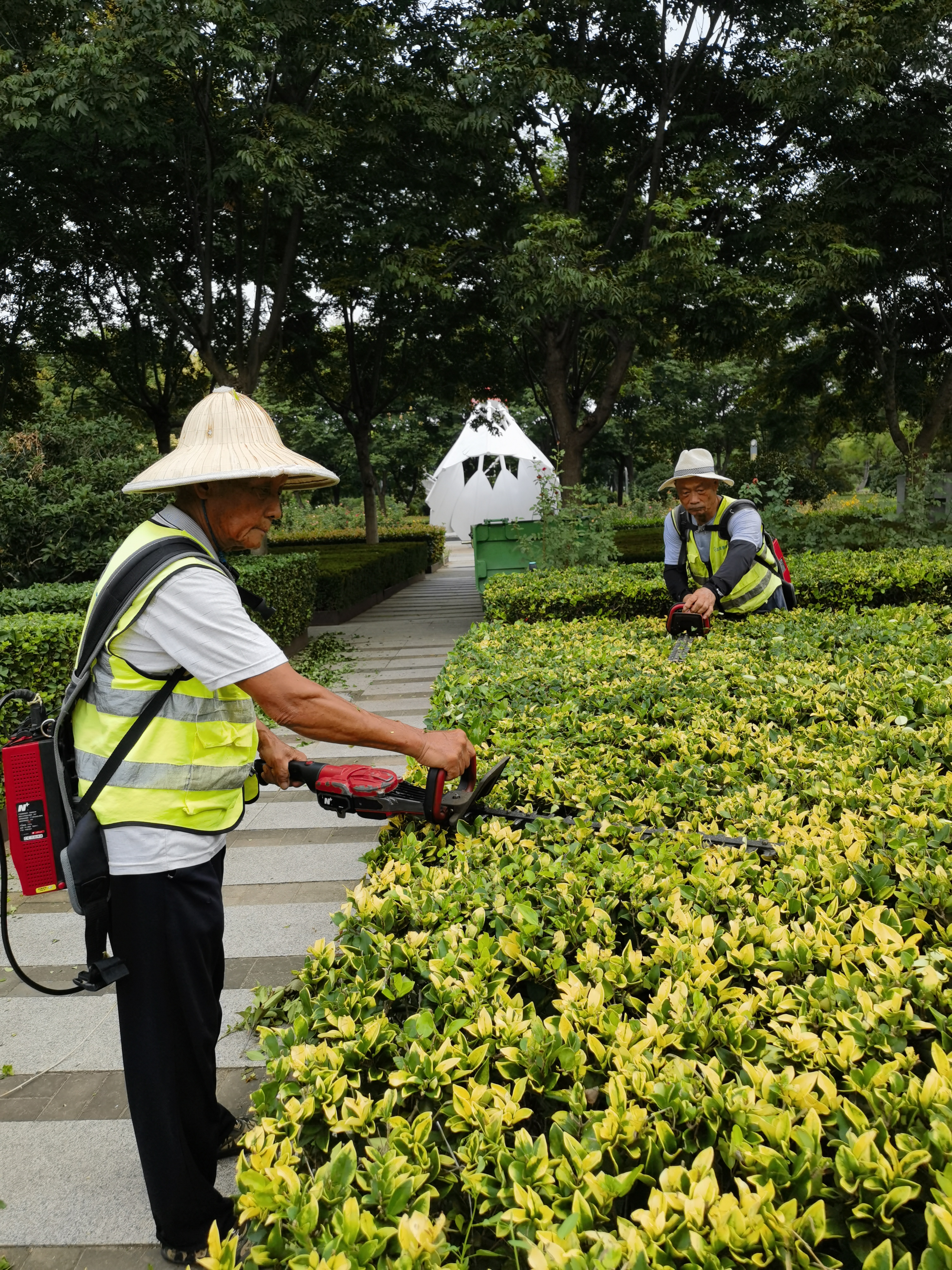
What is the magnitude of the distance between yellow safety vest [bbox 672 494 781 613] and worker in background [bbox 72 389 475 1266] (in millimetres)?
3164

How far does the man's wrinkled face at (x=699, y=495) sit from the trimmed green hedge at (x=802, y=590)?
2566 mm

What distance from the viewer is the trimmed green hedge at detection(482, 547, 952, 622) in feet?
24.9

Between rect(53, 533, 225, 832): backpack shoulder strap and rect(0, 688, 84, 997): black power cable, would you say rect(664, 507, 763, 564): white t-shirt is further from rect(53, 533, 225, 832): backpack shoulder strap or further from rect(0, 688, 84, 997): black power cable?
rect(0, 688, 84, 997): black power cable

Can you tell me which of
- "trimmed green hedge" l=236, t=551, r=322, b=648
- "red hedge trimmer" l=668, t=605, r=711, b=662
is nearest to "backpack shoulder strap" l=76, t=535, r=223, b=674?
"red hedge trimmer" l=668, t=605, r=711, b=662

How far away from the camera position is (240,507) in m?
2.19

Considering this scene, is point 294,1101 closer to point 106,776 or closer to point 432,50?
point 106,776

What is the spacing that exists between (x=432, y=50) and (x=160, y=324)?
6.53 metres

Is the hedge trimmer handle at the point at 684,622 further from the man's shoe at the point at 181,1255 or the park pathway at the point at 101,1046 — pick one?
the man's shoe at the point at 181,1255

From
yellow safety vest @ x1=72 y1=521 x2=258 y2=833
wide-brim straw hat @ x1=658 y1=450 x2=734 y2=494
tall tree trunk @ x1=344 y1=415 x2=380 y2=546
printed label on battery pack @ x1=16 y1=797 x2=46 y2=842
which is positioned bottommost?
printed label on battery pack @ x1=16 y1=797 x2=46 y2=842

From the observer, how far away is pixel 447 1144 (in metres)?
1.29

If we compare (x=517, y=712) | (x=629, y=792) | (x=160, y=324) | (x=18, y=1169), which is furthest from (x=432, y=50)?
(x=18, y=1169)

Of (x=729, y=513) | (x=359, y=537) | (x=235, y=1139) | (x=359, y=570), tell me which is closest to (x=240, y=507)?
(x=235, y=1139)

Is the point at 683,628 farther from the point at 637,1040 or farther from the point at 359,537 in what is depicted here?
the point at 359,537

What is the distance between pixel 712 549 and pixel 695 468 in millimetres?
508
